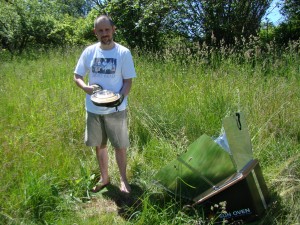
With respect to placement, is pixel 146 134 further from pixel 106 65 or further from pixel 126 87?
pixel 106 65

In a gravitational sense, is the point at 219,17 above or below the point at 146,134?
above

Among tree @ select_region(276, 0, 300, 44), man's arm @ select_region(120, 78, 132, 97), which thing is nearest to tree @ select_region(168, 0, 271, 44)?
tree @ select_region(276, 0, 300, 44)

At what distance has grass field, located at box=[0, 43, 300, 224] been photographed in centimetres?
279

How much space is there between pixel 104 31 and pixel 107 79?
398 mm

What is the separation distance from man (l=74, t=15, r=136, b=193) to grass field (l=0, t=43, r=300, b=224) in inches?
16.1

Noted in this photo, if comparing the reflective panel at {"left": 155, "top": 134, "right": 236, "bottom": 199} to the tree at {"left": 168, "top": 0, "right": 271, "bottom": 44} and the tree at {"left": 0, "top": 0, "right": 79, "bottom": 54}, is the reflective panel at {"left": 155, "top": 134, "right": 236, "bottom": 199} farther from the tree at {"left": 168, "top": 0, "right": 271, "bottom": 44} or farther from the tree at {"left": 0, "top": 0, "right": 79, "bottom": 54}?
the tree at {"left": 0, "top": 0, "right": 79, "bottom": 54}

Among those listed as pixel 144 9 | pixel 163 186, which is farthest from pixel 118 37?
pixel 163 186

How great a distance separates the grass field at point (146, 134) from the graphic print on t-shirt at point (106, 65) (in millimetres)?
789

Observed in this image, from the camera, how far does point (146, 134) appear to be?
4.02 meters

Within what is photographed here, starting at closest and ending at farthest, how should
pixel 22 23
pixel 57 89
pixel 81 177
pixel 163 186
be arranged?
pixel 163 186, pixel 81 177, pixel 57 89, pixel 22 23

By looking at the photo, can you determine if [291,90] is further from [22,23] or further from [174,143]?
[22,23]

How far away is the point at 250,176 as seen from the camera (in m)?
2.53

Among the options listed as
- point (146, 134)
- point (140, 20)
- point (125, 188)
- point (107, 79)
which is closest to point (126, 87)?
point (107, 79)

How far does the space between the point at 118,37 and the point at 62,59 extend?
1.94 meters
